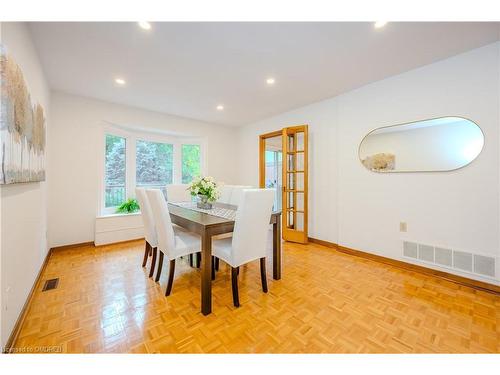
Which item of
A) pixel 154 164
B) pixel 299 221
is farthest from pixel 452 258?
pixel 154 164

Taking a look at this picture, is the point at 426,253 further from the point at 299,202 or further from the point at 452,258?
the point at 299,202

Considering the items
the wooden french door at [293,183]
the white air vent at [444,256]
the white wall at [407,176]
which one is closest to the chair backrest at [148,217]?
the wooden french door at [293,183]

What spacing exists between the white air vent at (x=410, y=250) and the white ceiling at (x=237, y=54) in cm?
215

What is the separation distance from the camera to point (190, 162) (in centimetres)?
484

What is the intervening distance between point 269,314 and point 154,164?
3.83 meters

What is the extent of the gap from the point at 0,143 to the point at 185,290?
5.68ft

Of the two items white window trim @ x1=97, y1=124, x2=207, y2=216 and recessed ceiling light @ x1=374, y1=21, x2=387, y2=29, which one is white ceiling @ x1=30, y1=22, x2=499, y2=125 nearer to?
recessed ceiling light @ x1=374, y1=21, x2=387, y2=29

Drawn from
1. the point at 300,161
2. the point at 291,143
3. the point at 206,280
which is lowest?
the point at 206,280

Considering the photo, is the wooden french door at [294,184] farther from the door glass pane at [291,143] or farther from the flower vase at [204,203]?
the flower vase at [204,203]

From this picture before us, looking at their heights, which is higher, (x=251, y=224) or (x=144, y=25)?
(x=144, y=25)

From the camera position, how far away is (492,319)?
5.32ft

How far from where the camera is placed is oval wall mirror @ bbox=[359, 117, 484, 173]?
2.13 metres
